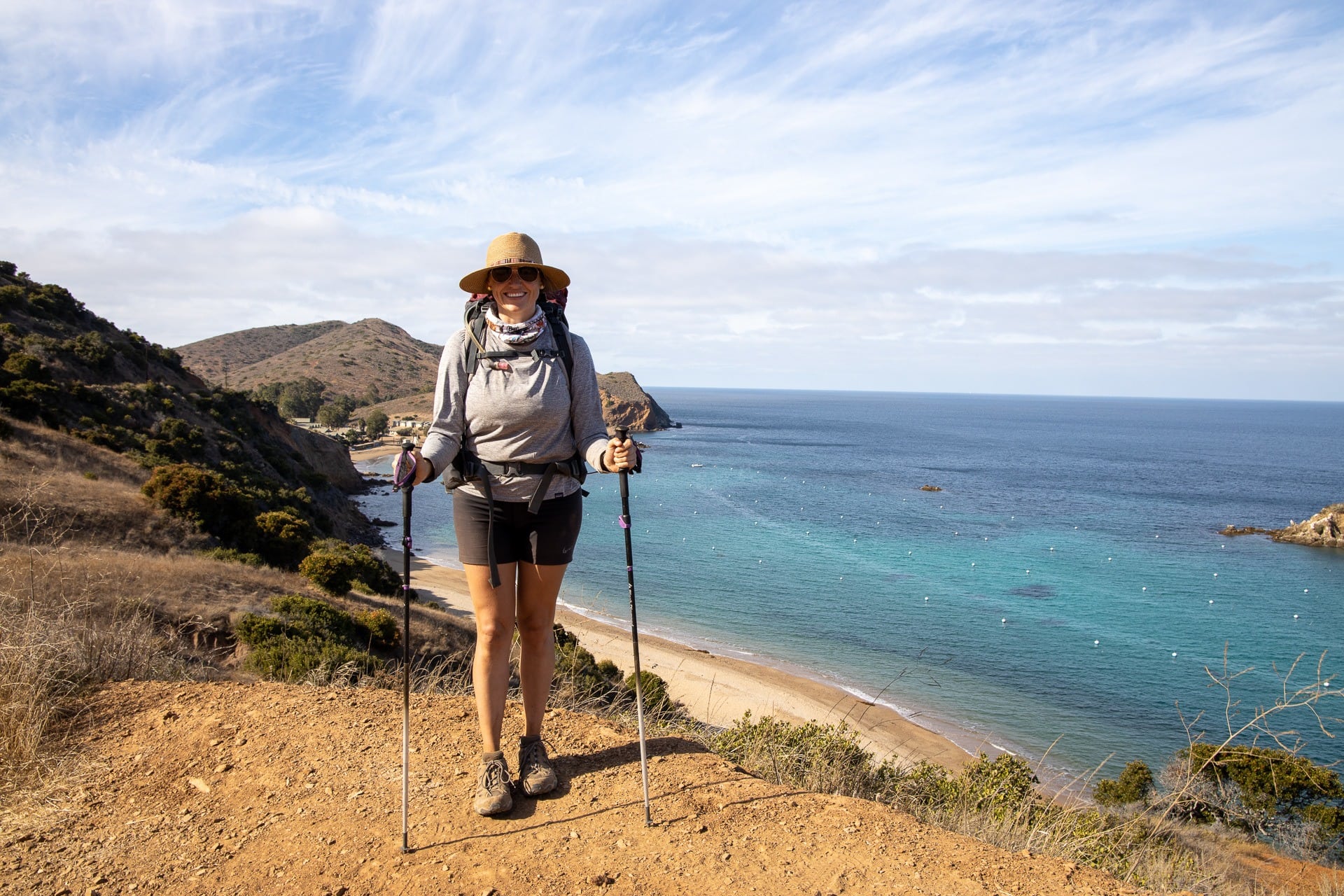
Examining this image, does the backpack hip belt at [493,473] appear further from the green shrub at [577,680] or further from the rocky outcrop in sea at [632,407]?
the rocky outcrop in sea at [632,407]

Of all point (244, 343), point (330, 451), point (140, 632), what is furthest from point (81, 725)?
point (244, 343)

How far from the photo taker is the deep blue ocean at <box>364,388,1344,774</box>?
20125 mm

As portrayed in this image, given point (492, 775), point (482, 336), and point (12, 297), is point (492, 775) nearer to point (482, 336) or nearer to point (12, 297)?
point (482, 336)

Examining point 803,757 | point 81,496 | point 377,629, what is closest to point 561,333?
point 803,757

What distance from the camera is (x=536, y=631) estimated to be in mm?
3484

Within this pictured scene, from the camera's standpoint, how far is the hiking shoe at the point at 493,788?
323 cm

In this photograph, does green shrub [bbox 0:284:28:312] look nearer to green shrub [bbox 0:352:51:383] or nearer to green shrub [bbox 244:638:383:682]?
green shrub [bbox 0:352:51:383]

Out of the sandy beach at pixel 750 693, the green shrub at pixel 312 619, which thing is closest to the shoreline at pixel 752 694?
the sandy beach at pixel 750 693

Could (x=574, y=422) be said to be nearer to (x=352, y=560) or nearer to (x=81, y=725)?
(x=81, y=725)

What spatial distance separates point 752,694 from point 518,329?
1678cm

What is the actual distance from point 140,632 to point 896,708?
1709cm

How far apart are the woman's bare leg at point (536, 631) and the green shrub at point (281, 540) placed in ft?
52.8

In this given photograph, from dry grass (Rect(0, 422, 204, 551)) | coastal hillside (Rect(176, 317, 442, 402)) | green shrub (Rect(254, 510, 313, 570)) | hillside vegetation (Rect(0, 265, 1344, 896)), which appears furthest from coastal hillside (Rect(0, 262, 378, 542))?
coastal hillside (Rect(176, 317, 442, 402))

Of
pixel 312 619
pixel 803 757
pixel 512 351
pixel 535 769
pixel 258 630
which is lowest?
pixel 312 619
